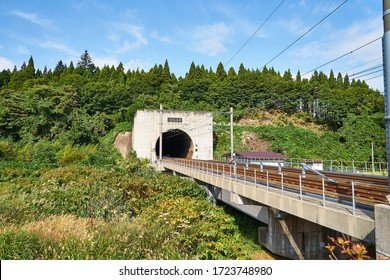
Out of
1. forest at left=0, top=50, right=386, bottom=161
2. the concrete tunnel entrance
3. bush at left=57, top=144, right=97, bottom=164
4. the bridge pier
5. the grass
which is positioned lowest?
the bridge pier

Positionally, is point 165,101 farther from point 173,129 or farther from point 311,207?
point 311,207

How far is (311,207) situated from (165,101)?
51.7 metres

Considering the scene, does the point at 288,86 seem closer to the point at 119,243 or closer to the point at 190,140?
the point at 190,140

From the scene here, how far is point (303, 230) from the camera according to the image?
11.5 meters

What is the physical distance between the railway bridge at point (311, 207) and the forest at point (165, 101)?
3498cm

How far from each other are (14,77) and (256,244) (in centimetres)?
6963

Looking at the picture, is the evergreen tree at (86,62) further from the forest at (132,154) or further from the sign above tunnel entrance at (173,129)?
the sign above tunnel entrance at (173,129)

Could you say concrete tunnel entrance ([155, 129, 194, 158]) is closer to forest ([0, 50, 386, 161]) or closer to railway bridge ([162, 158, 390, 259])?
forest ([0, 50, 386, 161])

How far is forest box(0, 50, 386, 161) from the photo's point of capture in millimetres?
43031

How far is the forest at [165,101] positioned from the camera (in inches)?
1694

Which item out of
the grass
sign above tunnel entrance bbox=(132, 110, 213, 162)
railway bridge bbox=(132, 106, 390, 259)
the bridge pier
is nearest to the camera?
railway bridge bbox=(132, 106, 390, 259)

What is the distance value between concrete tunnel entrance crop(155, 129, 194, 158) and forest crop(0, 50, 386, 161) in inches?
288

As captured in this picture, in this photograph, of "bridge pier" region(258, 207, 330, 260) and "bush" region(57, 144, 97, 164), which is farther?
"bush" region(57, 144, 97, 164)

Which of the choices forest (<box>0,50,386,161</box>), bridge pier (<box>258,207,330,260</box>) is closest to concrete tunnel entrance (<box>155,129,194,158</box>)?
forest (<box>0,50,386,161</box>)
